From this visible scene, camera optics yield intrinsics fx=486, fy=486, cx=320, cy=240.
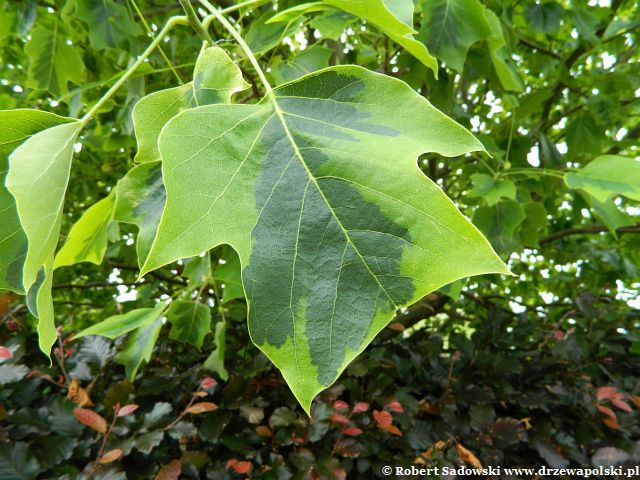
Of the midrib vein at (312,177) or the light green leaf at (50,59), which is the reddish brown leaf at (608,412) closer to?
the midrib vein at (312,177)

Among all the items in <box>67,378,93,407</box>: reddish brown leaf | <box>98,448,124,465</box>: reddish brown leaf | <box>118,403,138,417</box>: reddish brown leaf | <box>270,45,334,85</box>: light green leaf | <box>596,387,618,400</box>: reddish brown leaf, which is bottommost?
<box>596,387,618,400</box>: reddish brown leaf

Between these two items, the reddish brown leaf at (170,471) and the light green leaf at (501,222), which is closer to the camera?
the reddish brown leaf at (170,471)

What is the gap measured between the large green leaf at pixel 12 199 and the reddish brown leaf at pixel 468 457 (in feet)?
4.78

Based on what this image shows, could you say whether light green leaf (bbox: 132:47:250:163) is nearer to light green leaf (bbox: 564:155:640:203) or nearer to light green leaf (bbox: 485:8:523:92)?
light green leaf (bbox: 485:8:523:92)

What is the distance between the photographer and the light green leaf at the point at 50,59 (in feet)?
5.30

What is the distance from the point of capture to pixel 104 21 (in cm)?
139

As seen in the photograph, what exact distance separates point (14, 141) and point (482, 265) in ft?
1.94

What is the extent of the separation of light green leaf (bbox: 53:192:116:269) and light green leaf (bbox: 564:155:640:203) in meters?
1.10

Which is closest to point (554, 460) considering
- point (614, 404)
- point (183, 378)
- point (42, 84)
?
point (614, 404)

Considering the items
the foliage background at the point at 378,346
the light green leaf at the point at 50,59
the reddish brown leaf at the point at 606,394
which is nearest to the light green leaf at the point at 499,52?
the foliage background at the point at 378,346

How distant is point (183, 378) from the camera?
1.74 m

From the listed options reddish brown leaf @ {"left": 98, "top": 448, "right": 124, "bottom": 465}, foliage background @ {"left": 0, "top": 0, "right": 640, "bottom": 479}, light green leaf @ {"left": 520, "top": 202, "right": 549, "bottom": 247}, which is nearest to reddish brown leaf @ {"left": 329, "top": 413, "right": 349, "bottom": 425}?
foliage background @ {"left": 0, "top": 0, "right": 640, "bottom": 479}

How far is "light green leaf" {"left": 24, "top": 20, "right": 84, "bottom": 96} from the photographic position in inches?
63.6

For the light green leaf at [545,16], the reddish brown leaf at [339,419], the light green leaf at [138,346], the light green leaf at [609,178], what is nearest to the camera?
the light green leaf at [609,178]
